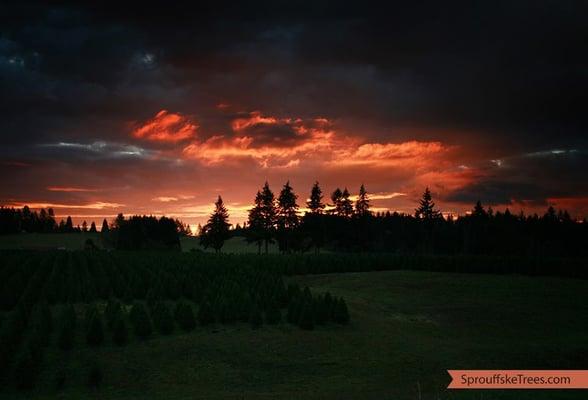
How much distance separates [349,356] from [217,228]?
8149cm

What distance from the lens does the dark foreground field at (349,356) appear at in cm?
1759

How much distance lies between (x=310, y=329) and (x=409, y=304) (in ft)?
42.6

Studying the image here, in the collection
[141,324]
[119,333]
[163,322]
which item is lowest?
[119,333]

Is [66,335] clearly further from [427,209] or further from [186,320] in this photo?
[427,209]

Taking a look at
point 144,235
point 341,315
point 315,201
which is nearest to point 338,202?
point 315,201

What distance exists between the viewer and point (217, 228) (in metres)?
102

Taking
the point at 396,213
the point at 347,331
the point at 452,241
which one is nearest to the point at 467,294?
the point at 347,331

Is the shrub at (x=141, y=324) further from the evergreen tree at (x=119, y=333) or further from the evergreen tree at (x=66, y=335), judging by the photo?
the evergreen tree at (x=66, y=335)

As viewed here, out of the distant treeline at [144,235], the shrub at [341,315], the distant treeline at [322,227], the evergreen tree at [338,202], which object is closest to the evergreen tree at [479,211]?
the distant treeline at [322,227]

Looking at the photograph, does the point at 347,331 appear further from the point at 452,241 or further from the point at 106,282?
the point at 452,241

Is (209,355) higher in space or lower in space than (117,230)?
lower

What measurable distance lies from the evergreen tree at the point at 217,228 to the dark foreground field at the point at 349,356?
69192mm

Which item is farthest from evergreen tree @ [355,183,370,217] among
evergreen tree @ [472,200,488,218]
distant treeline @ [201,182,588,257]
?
evergreen tree @ [472,200,488,218]

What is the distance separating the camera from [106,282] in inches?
1471
